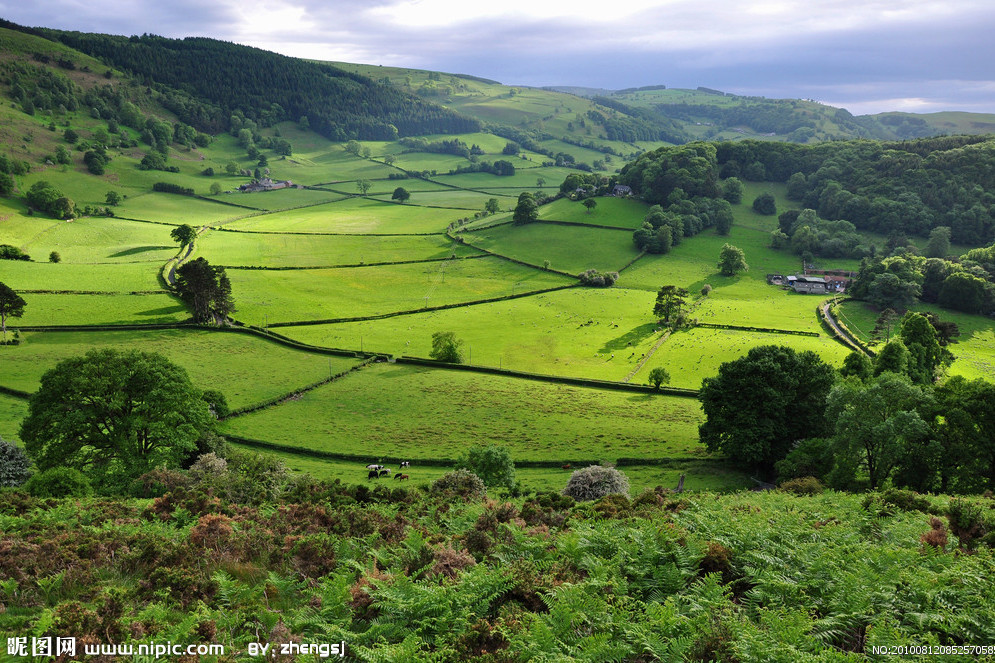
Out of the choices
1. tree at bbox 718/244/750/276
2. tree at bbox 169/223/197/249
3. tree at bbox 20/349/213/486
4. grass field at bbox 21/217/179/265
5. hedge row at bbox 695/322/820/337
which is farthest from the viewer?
tree at bbox 169/223/197/249

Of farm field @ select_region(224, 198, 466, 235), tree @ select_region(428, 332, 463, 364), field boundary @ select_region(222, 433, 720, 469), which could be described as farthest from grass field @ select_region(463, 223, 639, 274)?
field boundary @ select_region(222, 433, 720, 469)

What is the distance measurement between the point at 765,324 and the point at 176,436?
95.8 m

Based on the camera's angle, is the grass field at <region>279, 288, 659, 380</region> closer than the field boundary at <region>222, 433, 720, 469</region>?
No

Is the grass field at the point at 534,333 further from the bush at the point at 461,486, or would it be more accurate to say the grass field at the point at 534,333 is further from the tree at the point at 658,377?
the bush at the point at 461,486

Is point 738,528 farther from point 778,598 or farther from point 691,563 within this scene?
point 778,598

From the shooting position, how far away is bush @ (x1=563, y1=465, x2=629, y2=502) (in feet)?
142

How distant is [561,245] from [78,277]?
104 meters

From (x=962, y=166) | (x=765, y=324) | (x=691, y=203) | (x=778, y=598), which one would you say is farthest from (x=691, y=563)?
(x=962, y=166)

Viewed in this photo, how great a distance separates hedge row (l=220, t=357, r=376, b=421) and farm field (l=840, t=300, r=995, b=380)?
268 ft

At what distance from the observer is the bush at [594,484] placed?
43250 mm

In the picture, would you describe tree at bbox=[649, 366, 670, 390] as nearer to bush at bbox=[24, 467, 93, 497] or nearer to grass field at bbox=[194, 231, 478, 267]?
bush at bbox=[24, 467, 93, 497]

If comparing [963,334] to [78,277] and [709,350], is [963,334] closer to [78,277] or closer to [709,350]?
[709,350]

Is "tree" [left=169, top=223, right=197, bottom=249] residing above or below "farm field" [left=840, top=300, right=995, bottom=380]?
above

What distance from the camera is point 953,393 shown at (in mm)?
47344
